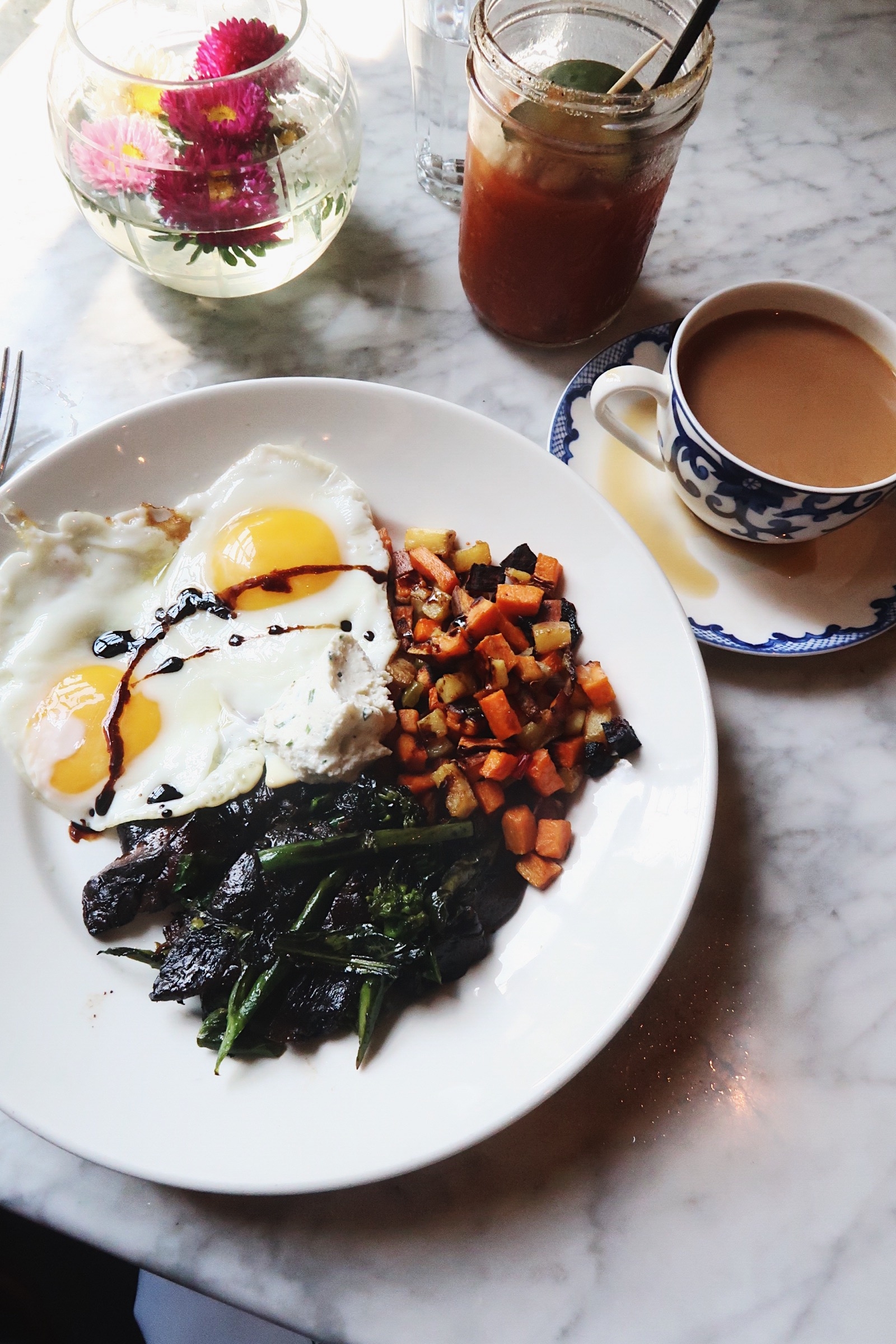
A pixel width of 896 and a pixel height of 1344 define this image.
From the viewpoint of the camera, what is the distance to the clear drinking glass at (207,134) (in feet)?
5.58

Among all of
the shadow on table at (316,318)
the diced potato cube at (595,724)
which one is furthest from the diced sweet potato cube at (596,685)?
the shadow on table at (316,318)

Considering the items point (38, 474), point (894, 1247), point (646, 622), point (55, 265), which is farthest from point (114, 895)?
point (55, 265)

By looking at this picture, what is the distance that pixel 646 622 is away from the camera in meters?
1.58

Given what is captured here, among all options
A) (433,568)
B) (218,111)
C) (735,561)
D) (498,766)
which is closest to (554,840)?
(498,766)

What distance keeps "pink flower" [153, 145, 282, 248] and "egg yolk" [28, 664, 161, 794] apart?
3.06 feet

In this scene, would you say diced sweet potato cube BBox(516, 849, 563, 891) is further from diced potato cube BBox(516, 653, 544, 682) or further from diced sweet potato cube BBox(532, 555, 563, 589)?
diced sweet potato cube BBox(532, 555, 563, 589)

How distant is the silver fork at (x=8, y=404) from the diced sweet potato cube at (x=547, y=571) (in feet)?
3.94

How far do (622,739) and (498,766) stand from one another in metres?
0.23

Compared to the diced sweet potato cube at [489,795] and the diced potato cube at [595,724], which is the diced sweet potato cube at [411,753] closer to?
the diced sweet potato cube at [489,795]

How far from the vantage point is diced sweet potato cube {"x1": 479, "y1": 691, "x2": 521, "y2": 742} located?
62.4 inches

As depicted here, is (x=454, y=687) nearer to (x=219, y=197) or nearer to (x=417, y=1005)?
(x=417, y=1005)

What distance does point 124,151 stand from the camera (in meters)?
1.73

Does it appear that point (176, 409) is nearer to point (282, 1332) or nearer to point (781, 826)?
point (781, 826)

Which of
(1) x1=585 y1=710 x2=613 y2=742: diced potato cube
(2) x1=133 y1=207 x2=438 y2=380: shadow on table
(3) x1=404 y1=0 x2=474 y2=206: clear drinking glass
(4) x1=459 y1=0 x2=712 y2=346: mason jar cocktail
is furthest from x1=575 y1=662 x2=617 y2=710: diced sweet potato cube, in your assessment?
(3) x1=404 y1=0 x2=474 y2=206: clear drinking glass
